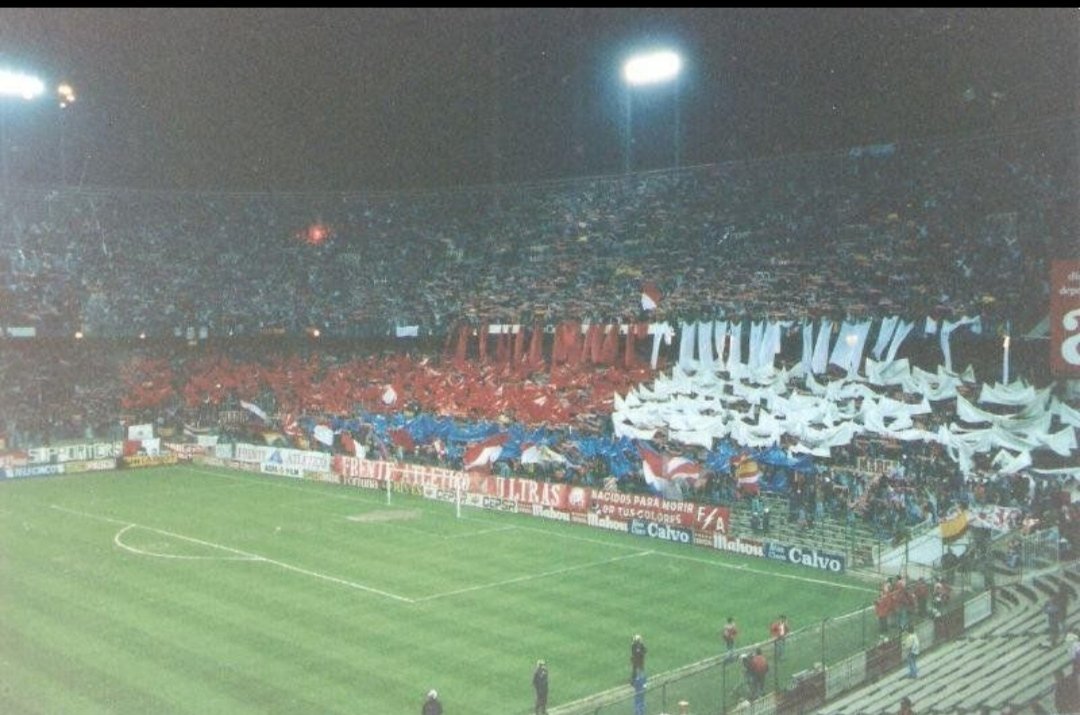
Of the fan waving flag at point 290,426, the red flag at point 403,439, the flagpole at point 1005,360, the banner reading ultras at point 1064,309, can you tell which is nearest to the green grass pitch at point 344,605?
the red flag at point 403,439

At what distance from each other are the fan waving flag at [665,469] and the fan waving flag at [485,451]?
23.4 feet

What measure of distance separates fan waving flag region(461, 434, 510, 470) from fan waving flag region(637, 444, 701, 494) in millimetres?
7138

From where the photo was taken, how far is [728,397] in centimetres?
3969

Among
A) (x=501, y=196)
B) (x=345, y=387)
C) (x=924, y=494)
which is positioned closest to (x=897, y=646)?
(x=924, y=494)

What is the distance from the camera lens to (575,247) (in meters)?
63.4

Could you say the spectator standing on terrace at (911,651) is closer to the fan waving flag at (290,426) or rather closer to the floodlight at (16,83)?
the fan waving flag at (290,426)

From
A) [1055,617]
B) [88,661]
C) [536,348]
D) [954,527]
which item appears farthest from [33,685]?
[536,348]

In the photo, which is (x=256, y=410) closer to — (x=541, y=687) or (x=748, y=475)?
(x=748, y=475)

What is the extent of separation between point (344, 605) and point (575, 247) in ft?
124

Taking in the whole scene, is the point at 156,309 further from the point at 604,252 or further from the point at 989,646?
the point at 989,646

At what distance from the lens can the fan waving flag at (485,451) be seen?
43000 millimetres

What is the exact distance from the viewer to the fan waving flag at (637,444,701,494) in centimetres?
3716

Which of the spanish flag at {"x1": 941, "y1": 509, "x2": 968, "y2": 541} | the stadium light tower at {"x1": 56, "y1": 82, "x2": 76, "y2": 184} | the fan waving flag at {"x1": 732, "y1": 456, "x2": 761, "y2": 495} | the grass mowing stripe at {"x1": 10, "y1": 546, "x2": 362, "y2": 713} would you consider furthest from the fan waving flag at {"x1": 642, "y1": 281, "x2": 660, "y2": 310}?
the stadium light tower at {"x1": 56, "y1": 82, "x2": 76, "y2": 184}

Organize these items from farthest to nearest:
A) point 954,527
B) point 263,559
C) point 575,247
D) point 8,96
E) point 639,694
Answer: point 575,247 → point 8,96 → point 263,559 → point 954,527 → point 639,694
